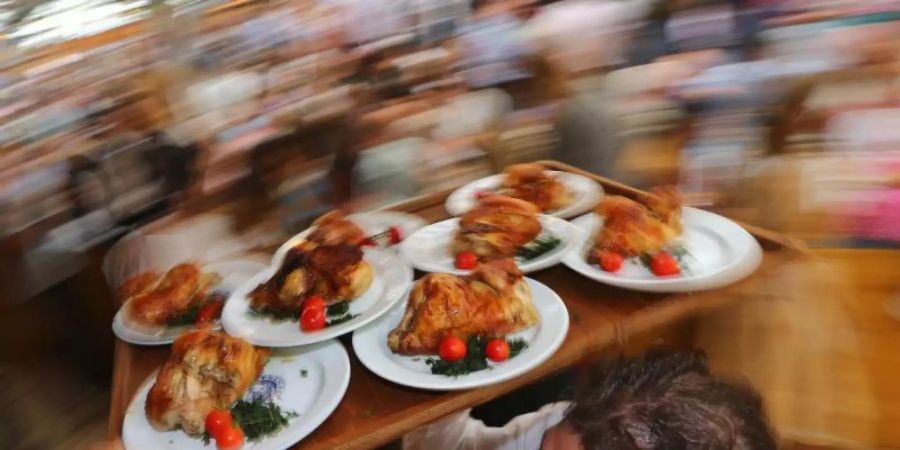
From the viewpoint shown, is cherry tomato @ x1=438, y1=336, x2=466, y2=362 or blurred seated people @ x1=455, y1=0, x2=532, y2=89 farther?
blurred seated people @ x1=455, y1=0, x2=532, y2=89

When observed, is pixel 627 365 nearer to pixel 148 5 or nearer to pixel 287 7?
pixel 287 7

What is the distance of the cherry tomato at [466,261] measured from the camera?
3.40 ft

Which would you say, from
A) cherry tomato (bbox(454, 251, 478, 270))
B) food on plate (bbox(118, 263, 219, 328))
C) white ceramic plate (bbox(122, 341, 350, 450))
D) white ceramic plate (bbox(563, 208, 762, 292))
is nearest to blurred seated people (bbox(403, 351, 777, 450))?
white ceramic plate (bbox(563, 208, 762, 292))

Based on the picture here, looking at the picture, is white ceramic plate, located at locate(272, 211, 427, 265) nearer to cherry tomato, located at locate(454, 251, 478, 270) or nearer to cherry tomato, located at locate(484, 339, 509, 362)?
cherry tomato, located at locate(454, 251, 478, 270)

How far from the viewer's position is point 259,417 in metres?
0.77

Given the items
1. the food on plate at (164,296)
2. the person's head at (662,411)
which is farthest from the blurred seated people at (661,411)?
the food on plate at (164,296)

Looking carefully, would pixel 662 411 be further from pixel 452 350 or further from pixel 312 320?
pixel 312 320

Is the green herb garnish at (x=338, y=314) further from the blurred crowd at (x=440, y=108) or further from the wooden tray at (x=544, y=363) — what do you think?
the blurred crowd at (x=440, y=108)

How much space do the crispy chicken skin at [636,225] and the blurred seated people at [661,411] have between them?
17 centimetres

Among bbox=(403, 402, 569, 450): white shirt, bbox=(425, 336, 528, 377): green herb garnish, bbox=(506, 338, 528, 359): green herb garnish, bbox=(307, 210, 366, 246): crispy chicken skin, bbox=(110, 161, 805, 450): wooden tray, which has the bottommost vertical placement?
bbox=(403, 402, 569, 450): white shirt

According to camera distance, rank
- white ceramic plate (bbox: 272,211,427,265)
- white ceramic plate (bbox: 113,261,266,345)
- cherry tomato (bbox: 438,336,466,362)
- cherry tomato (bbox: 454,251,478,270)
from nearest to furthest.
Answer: cherry tomato (bbox: 438,336,466,362)
white ceramic plate (bbox: 113,261,266,345)
cherry tomato (bbox: 454,251,478,270)
white ceramic plate (bbox: 272,211,427,265)

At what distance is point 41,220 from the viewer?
2.61 ft

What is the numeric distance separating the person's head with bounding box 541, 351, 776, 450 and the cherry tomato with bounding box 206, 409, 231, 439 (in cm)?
47

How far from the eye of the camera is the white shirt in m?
1.17
